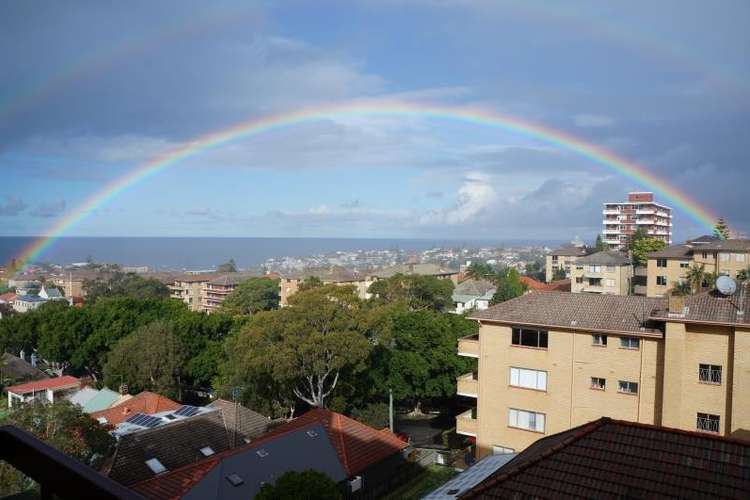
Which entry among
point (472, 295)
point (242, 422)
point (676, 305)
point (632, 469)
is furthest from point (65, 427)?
point (472, 295)

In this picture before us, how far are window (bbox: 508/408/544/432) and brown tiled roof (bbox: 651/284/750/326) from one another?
4.85 m

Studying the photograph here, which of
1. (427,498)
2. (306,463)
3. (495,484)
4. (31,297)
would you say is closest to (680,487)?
(495,484)

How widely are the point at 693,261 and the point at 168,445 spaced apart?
43.3 meters

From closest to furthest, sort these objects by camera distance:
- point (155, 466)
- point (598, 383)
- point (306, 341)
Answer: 1. point (155, 466)
2. point (598, 383)
3. point (306, 341)

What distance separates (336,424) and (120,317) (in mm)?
23311

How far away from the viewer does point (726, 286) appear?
16.5 m

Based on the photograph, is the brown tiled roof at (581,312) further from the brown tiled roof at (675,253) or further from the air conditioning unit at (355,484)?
the brown tiled roof at (675,253)

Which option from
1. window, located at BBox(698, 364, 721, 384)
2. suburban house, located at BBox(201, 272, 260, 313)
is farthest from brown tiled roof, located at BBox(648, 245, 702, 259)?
suburban house, located at BBox(201, 272, 260, 313)

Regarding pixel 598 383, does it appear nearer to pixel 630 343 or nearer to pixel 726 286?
pixel 630 343

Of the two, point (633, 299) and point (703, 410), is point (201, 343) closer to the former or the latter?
point (633, 299)

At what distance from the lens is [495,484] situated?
7105mm

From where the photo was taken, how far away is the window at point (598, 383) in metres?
17.8

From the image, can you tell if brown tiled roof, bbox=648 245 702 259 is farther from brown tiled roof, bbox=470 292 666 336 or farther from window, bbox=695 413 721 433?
window, bbox=695 413 721 433

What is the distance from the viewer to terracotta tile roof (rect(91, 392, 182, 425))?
77.6 ft
